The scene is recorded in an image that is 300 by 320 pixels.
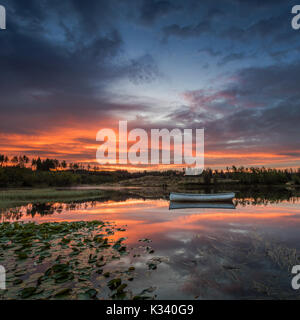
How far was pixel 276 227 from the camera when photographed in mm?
18406

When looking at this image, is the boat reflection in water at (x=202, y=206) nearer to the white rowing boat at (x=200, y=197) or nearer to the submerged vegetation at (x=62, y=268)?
the white rowing boat at (x=200, y=197)

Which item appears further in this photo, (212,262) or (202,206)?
(202,206)

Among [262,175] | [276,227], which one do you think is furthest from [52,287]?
[262,175]

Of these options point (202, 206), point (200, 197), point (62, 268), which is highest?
point (62, 268)

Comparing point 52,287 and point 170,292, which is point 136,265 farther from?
point 52,287

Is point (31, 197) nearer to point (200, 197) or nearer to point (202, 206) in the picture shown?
point (200, 197)

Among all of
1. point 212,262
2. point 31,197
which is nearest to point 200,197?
point 212,262

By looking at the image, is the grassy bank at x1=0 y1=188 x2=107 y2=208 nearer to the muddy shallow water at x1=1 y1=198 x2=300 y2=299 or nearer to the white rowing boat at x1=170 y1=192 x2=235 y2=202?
the white rowing boat at x1=170 y1=192 x2=235 y2=202

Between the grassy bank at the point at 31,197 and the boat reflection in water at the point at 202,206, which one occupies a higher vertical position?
the boat reflection in water at the point at 202,206

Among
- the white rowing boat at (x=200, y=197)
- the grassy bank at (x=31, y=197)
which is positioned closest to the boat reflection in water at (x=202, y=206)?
the white rowing boat at (x=200, y=197)

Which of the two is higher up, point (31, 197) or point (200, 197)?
point (200, 197)

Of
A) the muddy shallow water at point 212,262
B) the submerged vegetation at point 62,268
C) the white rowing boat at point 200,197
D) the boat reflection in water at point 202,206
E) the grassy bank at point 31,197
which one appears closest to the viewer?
the submerged vegetation at point 62,268

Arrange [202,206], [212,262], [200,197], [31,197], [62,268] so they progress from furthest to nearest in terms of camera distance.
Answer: [31,197], [200,197], [202,206], [212,262], [62,268]
